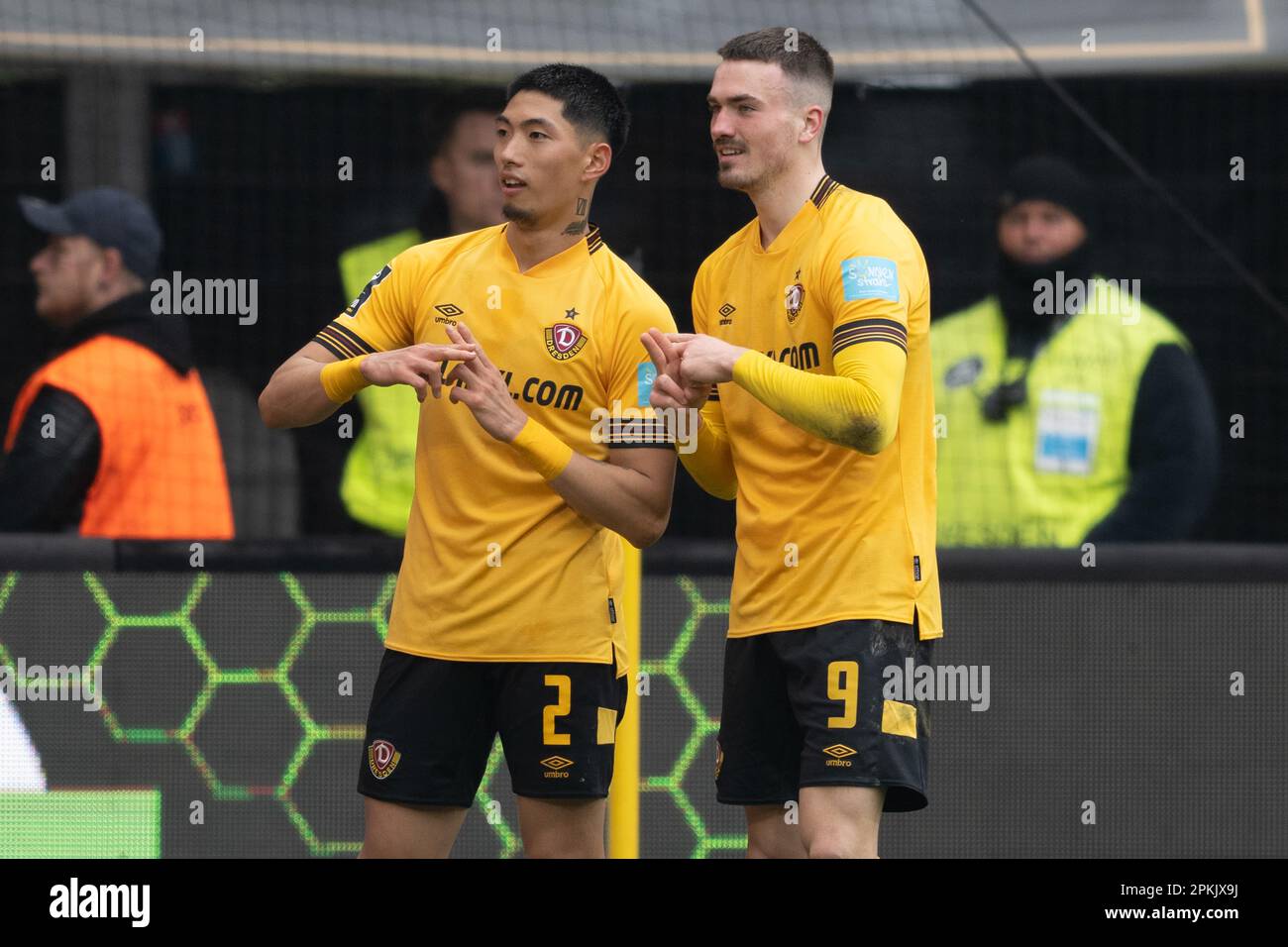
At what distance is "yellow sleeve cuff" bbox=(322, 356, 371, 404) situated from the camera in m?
4.76

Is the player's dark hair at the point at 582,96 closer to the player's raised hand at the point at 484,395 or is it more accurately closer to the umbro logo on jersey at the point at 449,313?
the umbro logo on jersey at the point at 449,313

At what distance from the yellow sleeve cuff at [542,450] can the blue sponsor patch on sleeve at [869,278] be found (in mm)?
675

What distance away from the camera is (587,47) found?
7230 millimetres

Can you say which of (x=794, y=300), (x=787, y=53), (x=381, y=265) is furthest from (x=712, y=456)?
(x=381, y=265)

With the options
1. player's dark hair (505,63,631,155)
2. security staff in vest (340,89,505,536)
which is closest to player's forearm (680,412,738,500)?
player's dark hair (505,63,631,155)

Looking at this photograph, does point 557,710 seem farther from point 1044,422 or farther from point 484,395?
point 1044,422

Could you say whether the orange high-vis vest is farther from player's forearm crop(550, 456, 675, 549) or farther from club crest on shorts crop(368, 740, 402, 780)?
player's forearm crop(550, 456, 675, 549)

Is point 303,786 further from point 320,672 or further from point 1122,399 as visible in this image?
point 1122,399

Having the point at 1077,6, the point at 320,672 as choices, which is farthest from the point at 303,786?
the point at 1077,6

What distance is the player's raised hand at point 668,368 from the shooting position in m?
4.61

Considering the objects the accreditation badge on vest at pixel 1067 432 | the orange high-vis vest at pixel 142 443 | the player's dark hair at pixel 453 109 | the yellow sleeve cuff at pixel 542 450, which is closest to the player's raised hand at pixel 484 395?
the yellow sleeve cuff at pixel 542 450

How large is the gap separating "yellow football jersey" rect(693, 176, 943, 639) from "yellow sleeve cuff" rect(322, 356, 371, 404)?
82cm

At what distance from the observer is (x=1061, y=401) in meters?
6.82

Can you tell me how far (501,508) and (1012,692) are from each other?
1.62 meters
